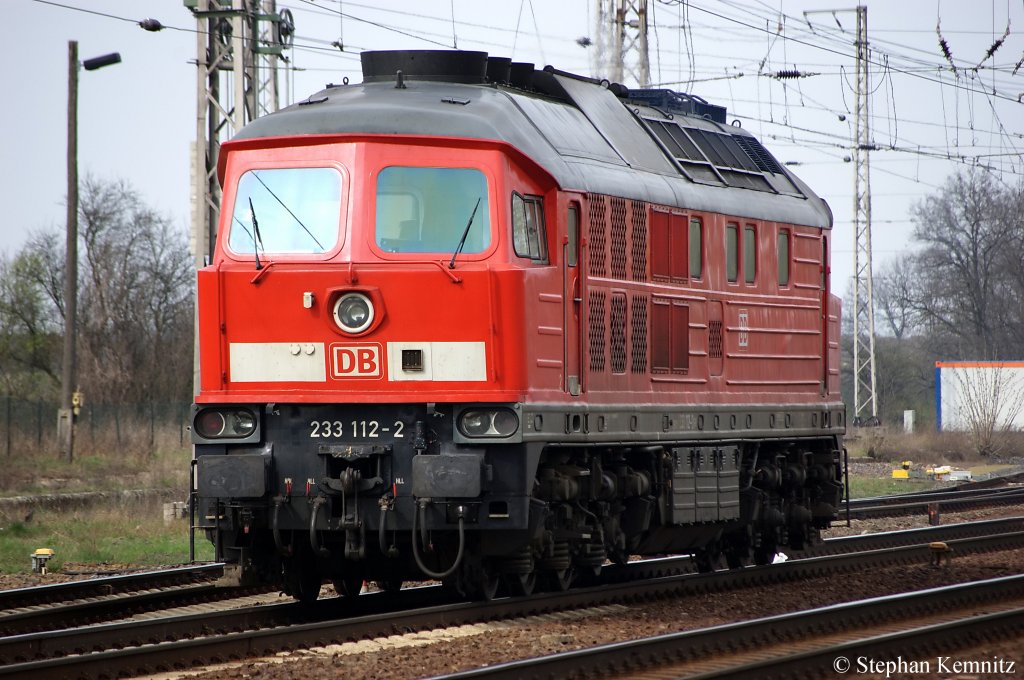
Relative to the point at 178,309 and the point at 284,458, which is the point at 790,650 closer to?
the point at 284,458

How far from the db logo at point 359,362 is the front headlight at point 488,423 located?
74 centimetres

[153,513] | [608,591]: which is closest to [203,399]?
[608,591]

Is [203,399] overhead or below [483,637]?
overhead

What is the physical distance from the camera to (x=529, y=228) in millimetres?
11461

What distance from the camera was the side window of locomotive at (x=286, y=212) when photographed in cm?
1112

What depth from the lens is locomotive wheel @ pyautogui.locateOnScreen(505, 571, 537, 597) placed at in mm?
12273

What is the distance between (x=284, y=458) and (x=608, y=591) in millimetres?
3376

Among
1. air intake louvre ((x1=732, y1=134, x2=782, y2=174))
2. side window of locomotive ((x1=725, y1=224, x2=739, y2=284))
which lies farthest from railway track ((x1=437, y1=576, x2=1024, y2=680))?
air intake louvre ((x1=732, y1=134, x2=782, y2=174))

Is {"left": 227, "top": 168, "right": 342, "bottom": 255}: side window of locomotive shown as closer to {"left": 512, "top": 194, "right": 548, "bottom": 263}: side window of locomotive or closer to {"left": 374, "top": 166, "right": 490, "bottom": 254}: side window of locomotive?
{"left": 374, "top": 166, "right": 490, "bottom": 254}: side window of locomotive

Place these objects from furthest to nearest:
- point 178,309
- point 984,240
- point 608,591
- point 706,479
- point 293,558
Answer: point 984,240 → point 178,309 → point 706,479 → point 608,591 → point 293,558

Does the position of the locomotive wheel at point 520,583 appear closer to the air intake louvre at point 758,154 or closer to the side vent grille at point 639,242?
the side vent grille at point 639,242

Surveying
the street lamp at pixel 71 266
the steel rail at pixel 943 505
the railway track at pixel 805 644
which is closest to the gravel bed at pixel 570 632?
the railway track at pixel 805 644

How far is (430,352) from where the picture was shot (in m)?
10.9

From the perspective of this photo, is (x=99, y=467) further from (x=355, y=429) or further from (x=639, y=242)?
(x=355, y=429)
